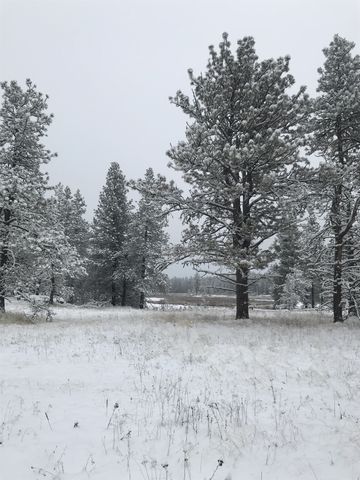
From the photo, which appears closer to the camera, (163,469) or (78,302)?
(163,469)

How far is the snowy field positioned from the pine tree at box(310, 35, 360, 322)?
6.15 metres

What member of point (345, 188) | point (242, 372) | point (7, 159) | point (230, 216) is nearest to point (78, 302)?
point (7, 159)

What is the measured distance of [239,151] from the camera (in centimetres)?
1230

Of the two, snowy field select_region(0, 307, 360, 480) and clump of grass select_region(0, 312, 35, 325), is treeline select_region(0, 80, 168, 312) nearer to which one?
clump of grass select_region(0, 312, 35, 325)

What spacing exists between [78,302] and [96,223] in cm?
1225

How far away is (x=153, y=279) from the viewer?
1422 inches

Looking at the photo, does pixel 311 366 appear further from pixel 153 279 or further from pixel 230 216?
pixel 153 279

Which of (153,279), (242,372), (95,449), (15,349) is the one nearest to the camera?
(95,449)

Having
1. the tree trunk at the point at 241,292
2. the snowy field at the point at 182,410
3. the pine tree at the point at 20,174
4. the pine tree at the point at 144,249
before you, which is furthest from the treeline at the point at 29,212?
the pine tree at the point at 144,249

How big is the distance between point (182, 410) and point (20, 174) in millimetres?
16198

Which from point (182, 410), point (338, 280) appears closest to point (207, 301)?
point (338, 280)

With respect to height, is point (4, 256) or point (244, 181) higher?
point (244, 181)

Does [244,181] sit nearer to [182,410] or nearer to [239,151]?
[239,151]

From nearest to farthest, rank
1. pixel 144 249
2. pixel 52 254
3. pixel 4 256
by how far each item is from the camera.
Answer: pixel 52 254 < pixel 4 256 < pixel 144 249
